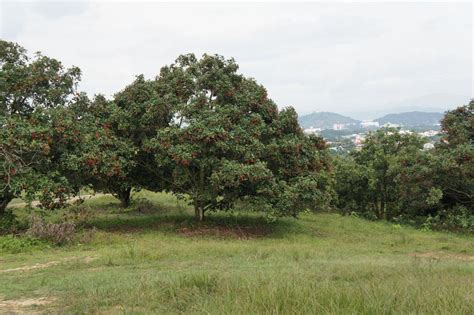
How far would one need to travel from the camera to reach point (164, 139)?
50.6ft

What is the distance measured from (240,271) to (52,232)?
772cm

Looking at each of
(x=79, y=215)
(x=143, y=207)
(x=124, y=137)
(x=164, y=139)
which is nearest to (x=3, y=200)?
(x=79, y=215)

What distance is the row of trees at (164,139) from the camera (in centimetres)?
1480

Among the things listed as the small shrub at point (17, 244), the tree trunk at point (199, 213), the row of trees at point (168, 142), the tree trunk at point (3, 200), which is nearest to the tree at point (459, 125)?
the row of trees at point (168, 142)

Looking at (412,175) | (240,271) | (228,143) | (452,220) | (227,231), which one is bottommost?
(452,220)

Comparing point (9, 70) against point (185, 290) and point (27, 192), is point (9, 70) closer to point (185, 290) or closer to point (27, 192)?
point (27, 192)

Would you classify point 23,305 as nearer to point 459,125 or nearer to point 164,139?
point 164,139

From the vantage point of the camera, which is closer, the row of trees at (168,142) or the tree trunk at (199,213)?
the row of trees at (168,142)

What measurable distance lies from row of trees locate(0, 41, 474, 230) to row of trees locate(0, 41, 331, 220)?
39mm

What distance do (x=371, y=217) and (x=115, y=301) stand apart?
2124 centimetres

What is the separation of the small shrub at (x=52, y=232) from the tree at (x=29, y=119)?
1.27 meters

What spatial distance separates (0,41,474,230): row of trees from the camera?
14.8 m

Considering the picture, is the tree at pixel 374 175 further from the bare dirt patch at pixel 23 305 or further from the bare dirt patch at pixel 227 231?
the bare dirt patch at pixel 23 305

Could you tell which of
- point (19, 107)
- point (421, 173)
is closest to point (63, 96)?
point (19, 107)
